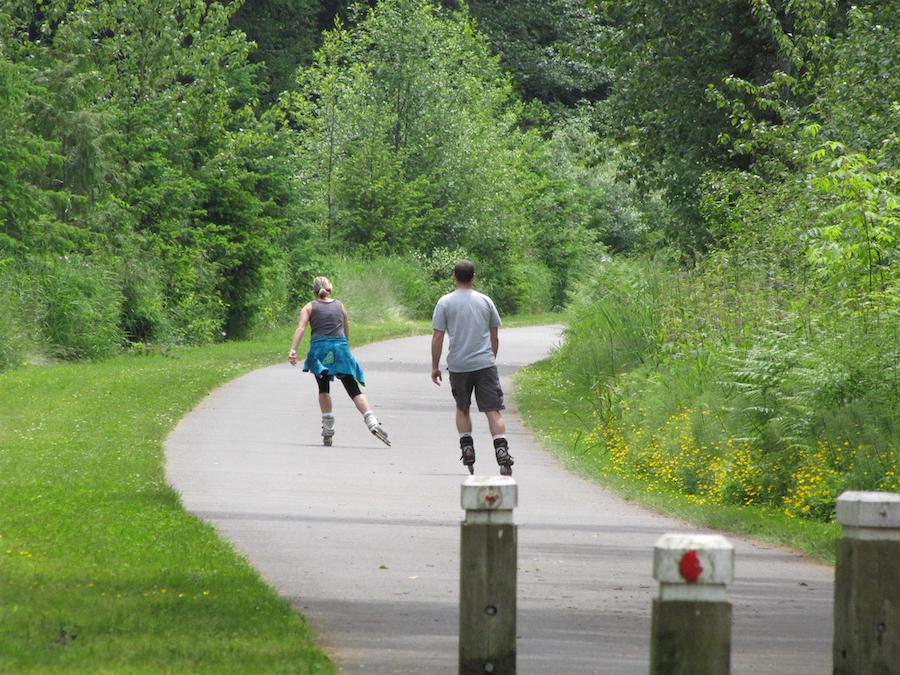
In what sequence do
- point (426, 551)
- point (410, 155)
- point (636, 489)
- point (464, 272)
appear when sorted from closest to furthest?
1. point (426, 551)
2. point (636, 489)
3. point (464, 272)
4. point (410, 155)

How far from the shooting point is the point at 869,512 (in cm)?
627

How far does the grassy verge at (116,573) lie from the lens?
747 cm

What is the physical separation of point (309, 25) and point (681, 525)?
204 feet

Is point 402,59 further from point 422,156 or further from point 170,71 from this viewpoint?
point 170,71

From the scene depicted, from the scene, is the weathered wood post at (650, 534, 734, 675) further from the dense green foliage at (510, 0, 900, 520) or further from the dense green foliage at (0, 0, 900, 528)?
the dense green foliage at (0, 0, 900, 528)

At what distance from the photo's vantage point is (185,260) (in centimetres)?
3694

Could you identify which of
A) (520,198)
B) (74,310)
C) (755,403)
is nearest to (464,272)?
(755,403)

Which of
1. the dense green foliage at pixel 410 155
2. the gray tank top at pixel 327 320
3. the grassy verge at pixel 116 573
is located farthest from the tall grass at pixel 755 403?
the dense green foliage at pixel 410 155

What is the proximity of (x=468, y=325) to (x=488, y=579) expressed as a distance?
8.74 m

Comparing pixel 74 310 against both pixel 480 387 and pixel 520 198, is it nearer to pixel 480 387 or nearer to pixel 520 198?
pixel 480 387

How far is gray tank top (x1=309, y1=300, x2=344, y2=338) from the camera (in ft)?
61.0

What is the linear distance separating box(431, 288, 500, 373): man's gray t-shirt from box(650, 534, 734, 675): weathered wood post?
992 cm

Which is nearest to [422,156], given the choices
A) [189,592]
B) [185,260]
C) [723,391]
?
[185,260]

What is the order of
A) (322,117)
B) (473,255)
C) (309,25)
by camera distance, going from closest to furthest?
(322,117), (473,255), (309,25)
